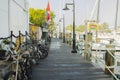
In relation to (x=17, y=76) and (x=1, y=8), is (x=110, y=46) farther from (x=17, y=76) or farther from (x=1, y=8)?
(x=1, y=8)

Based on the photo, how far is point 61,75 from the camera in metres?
11.6

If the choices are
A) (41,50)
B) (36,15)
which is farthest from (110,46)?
(36,15)

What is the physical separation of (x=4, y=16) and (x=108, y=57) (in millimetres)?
6353

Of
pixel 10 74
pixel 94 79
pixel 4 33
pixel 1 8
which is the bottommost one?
pixel 94 79

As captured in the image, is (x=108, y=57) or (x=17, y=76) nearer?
(x=17, y=76)

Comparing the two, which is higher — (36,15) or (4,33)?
(36,15)

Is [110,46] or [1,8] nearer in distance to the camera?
[110,46]

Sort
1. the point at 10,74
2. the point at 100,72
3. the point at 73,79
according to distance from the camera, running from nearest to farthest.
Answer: the point at 10,74, the point at 73,79, the point at 100,72

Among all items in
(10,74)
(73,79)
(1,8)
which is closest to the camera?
(10,74)

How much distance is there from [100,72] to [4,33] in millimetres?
5644

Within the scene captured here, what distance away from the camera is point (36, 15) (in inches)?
3369

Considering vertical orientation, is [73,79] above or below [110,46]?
below

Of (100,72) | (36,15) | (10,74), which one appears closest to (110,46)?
(100,72)

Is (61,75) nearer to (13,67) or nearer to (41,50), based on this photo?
(13,67)
